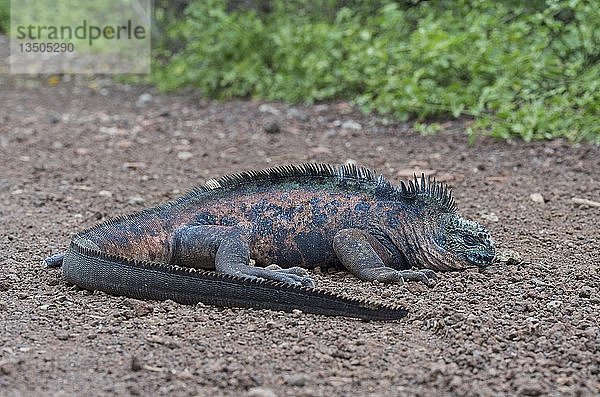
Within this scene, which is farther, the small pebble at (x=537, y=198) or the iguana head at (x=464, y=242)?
the small pebble at (x=537, y=198)

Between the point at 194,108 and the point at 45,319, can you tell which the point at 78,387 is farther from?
the point at 194,108

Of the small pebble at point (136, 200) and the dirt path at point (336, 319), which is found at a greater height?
the dirt path at point (336, 319)

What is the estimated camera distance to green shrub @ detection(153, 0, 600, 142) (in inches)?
345

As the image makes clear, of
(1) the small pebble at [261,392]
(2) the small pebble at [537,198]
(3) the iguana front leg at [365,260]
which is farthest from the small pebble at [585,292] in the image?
(2) the small pebble at [537,198]

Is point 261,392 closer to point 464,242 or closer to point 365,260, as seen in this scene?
point 365,260

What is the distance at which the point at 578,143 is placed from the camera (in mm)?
8555

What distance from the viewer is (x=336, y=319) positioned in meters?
4.51

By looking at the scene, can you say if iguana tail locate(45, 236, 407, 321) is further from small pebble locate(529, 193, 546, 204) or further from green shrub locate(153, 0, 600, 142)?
green shrub locate(153, 0, 600, 142)

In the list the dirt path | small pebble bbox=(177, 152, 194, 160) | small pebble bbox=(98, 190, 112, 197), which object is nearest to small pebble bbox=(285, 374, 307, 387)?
the dirt path

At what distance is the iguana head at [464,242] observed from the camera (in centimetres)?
540

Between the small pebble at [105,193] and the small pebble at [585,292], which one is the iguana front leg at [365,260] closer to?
the small pebble at [585,292]

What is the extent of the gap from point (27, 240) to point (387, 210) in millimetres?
2396

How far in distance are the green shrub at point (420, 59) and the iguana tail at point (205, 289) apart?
15.1 feet

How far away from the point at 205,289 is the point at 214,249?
68 centimetres
